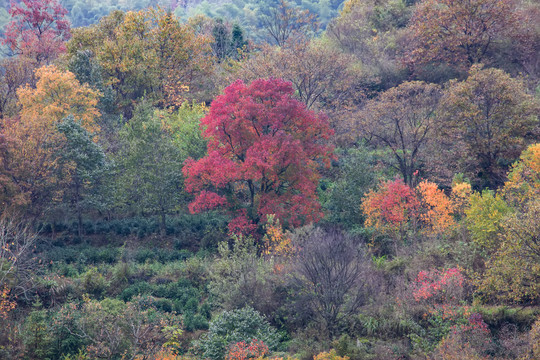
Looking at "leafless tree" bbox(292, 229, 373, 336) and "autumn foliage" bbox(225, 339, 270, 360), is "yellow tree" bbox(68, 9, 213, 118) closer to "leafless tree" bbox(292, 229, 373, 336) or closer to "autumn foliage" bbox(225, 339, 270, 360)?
"leafless tree" bbox(292, 229, 373, 336)

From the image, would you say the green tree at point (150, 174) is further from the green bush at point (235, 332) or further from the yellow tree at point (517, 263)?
the yellow tree at point (517, 263)

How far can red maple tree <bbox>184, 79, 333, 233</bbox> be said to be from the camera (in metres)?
26.1

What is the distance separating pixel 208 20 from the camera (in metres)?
60.2

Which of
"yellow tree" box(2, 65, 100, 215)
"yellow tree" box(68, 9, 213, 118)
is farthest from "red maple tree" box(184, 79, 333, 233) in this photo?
"yellow tree" box(68, 9, 213, 118)

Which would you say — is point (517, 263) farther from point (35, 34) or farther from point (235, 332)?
point (35, 34)

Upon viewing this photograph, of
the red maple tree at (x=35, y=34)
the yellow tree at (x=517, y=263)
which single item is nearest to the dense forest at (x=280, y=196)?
the yellow tree at (x=517, y=263)

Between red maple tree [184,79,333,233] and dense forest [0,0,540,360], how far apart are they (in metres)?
0.13

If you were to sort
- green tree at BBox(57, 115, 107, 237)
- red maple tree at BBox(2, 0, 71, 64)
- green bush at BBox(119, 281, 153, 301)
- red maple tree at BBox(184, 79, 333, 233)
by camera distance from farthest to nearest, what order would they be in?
red maple tree at BBox(2, 0, 71, 64) → green tree at BBox(57, 115, 107, 237) → red maple tree at BBox(184, 79, 333, 233) → green bush at BBox(119, 281, 153, 301)

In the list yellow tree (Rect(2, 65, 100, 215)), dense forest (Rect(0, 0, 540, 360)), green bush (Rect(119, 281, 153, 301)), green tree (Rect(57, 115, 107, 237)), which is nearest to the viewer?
dense forest (Rect(0, 0, 540, 360))

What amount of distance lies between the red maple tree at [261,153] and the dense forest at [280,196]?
134 mm

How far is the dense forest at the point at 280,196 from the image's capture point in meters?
18.2

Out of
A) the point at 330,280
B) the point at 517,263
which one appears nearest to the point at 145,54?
the point at 330,280

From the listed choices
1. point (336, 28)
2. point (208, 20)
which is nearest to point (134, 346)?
point (336, 28)

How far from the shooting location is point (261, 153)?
1014 inches
